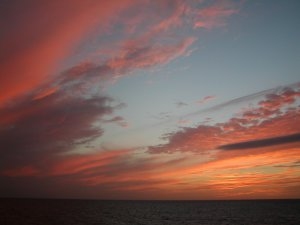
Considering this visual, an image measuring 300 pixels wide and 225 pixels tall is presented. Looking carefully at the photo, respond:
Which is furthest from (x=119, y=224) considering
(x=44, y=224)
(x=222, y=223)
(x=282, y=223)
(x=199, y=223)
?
(x=282, y=223)

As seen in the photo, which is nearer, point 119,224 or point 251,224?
point 119,224

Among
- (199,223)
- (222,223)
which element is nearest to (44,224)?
(199,223)

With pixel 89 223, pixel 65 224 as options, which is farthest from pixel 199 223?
pixel 65 224

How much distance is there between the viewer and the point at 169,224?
2687 inches

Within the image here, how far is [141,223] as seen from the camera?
6819cm

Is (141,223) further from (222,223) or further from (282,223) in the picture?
(282,223)

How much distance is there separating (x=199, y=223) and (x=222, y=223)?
5.59 metres

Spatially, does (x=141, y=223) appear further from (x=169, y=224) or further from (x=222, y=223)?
(x=222, y=223)

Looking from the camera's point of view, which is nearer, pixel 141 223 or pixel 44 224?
pixel 44 224

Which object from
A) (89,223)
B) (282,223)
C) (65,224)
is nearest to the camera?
(65,224)

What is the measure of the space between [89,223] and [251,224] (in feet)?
123

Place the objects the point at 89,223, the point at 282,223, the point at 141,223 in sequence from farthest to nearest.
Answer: the point at 282,223
the point at 141,223
the point at 89,223

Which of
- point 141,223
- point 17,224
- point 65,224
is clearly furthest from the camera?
point 141,223

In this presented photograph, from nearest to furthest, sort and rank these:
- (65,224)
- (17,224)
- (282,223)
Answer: (17,224), (65,224), (282,223)
